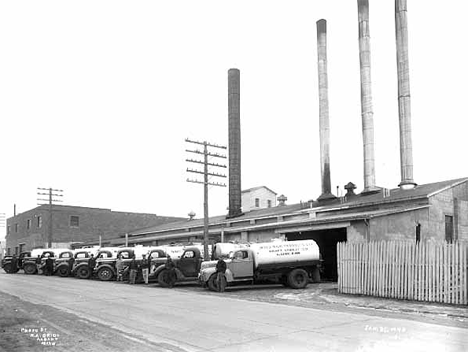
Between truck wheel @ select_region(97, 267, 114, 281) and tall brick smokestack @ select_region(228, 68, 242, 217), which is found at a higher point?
tall brick smokestack @ select_region(228, 68, 242, 217)

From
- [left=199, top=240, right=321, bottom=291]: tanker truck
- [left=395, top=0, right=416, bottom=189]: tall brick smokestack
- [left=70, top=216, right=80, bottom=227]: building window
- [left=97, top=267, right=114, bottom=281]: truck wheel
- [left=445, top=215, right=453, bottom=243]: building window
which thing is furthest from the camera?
[left=70, top=216, right=80, bottom=227]: building window

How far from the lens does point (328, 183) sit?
41906mm

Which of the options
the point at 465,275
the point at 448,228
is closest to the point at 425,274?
the point at 465,275

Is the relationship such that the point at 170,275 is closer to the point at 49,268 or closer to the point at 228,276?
the point at 228,276

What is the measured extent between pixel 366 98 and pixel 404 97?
3.76 m

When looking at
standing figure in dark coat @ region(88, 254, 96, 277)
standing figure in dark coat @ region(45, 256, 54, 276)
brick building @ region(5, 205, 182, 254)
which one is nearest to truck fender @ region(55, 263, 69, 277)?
standing figure in dark coat @ region(45, 256, 54, 276)

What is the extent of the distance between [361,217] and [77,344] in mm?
17472

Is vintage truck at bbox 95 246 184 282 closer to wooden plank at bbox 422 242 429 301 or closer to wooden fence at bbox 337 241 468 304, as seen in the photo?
wooden fence at bbox 337 241 468 304

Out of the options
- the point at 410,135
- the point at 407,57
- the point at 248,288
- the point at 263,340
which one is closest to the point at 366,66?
the point at 407,57

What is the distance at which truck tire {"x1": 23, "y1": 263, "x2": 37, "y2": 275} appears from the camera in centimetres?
3675

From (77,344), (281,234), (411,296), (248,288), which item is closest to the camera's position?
(77,344)

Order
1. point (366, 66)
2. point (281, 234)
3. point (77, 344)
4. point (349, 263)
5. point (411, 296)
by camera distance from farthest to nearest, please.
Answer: point (366, 66)
point (281, 234)
point (349, 263)
point (411, 296)
point (77, 344)

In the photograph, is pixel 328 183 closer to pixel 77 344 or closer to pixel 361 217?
pixel 361 217

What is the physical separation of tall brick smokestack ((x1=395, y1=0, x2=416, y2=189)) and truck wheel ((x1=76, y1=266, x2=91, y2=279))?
21423 millimetres
